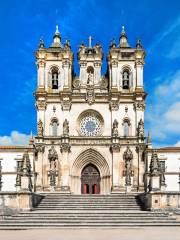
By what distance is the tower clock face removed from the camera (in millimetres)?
46719

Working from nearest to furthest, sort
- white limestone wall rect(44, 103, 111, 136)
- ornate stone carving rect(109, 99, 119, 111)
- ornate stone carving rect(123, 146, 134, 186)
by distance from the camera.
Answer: ornate stone carving rect(123, 146, 134, 186), white limestone wall rect(44, 103, 111, 136), ornate stone carving rect(109, 99, 119, 111)

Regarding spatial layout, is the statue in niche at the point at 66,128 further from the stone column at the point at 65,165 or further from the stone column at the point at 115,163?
the stone column at the point at 115,163

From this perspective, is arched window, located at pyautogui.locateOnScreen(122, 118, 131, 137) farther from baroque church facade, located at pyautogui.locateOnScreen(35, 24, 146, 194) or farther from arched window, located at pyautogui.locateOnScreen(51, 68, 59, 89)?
arched window, located at pyautogui.locateOnScreen(51, 68, 59, 89)

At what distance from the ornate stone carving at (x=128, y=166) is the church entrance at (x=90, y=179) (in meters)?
3.61

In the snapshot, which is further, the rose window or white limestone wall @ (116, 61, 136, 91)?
white limestone wall @ (116, 61, 136, 91)

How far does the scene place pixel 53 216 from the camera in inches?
948

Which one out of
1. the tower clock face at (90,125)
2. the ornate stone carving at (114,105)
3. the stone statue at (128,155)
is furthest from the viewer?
the tower clock face at (90,125)

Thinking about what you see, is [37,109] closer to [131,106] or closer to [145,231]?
[131,106]

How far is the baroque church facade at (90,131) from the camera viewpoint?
146 ft

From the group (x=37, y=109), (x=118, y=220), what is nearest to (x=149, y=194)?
(x=118, y=220)

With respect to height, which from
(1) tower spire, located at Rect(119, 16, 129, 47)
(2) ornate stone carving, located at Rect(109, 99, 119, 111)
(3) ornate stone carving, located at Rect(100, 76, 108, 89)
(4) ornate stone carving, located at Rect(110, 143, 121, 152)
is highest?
(1) tower spire, located at Rect(119, 16, 129, 47)

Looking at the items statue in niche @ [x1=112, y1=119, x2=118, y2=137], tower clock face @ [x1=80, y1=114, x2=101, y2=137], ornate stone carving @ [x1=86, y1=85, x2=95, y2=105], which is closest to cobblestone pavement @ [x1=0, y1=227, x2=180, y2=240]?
statue in niche @ [x1=112, y1=119, x2=118, y2=137]

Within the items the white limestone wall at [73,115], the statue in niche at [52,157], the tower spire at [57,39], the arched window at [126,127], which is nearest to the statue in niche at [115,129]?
the white limestone wall at [73,115]

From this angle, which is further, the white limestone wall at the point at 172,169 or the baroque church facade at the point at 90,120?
the baroque church facade at the point at 90,120
